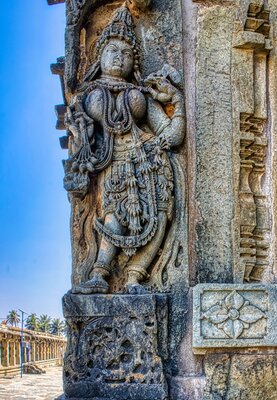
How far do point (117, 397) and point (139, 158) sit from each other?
76.9 inches

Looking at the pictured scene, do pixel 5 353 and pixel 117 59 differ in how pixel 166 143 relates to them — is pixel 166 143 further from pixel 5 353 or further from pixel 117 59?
pixel 5 353

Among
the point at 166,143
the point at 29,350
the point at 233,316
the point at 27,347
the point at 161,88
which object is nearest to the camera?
the point at 233,316

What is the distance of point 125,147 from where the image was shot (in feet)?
16.0

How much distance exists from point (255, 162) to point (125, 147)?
1141mm

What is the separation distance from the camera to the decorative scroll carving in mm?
4684

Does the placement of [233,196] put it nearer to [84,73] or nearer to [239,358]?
[239,358]

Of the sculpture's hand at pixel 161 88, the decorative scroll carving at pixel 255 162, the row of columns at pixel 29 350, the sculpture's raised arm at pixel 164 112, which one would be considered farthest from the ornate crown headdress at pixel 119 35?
the row of columns at pixel 29 350

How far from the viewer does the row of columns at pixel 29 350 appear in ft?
91.6

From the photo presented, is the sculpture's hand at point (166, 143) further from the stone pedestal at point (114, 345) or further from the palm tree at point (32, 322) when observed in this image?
the palm tree at point (32, 322)

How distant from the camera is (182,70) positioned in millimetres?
5062

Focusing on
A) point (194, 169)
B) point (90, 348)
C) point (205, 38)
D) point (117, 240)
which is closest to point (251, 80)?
point (205, 38)

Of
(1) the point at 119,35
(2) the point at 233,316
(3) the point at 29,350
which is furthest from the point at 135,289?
(3) the point at 29,350

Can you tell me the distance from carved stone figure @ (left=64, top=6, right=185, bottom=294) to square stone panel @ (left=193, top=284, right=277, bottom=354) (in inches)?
21.1

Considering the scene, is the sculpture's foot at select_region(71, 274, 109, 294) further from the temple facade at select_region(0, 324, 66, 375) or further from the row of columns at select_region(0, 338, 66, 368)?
the row of columns at select_region(0, 338, 66, 368)
